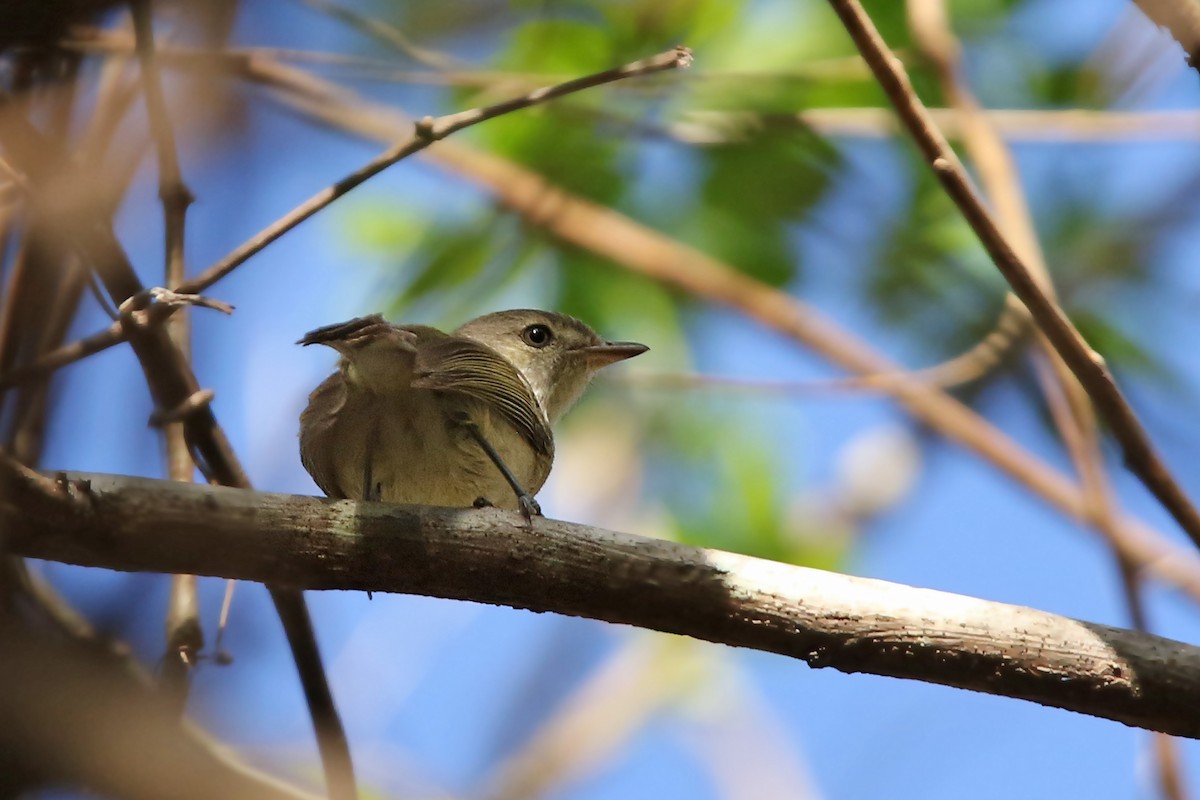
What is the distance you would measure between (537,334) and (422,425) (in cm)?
124

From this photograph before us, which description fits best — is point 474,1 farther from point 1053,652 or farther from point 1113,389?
point 1053,652

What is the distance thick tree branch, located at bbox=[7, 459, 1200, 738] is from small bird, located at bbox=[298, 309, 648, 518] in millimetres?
665

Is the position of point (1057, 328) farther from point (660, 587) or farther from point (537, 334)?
point (537, 334)

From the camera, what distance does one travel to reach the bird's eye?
460cm

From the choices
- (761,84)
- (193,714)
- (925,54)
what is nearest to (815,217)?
(761,84)

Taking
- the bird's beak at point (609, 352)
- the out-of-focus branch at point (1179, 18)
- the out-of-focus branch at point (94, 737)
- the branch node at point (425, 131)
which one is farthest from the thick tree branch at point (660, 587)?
the bird's beak at point (609, 352)

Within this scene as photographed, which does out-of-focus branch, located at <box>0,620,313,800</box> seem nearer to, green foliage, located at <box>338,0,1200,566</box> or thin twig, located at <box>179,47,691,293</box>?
thin twig, located at <box>179,47,691,293</box>

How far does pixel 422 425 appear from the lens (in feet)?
11.3

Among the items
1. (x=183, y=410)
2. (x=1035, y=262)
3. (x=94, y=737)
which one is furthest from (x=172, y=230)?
(x=1035, y=262)

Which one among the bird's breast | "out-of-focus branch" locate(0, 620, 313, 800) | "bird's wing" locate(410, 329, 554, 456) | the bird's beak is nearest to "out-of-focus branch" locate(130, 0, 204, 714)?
"out-of-focus branch" locate(0, 620, 313, 800)

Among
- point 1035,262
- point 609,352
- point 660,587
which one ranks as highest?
point 609,352

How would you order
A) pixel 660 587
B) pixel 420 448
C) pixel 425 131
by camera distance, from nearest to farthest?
pixel 660 587, pixel 425 131, pixel 420 448

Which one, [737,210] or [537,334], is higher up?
[737,210]

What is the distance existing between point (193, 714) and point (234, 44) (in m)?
1.52
